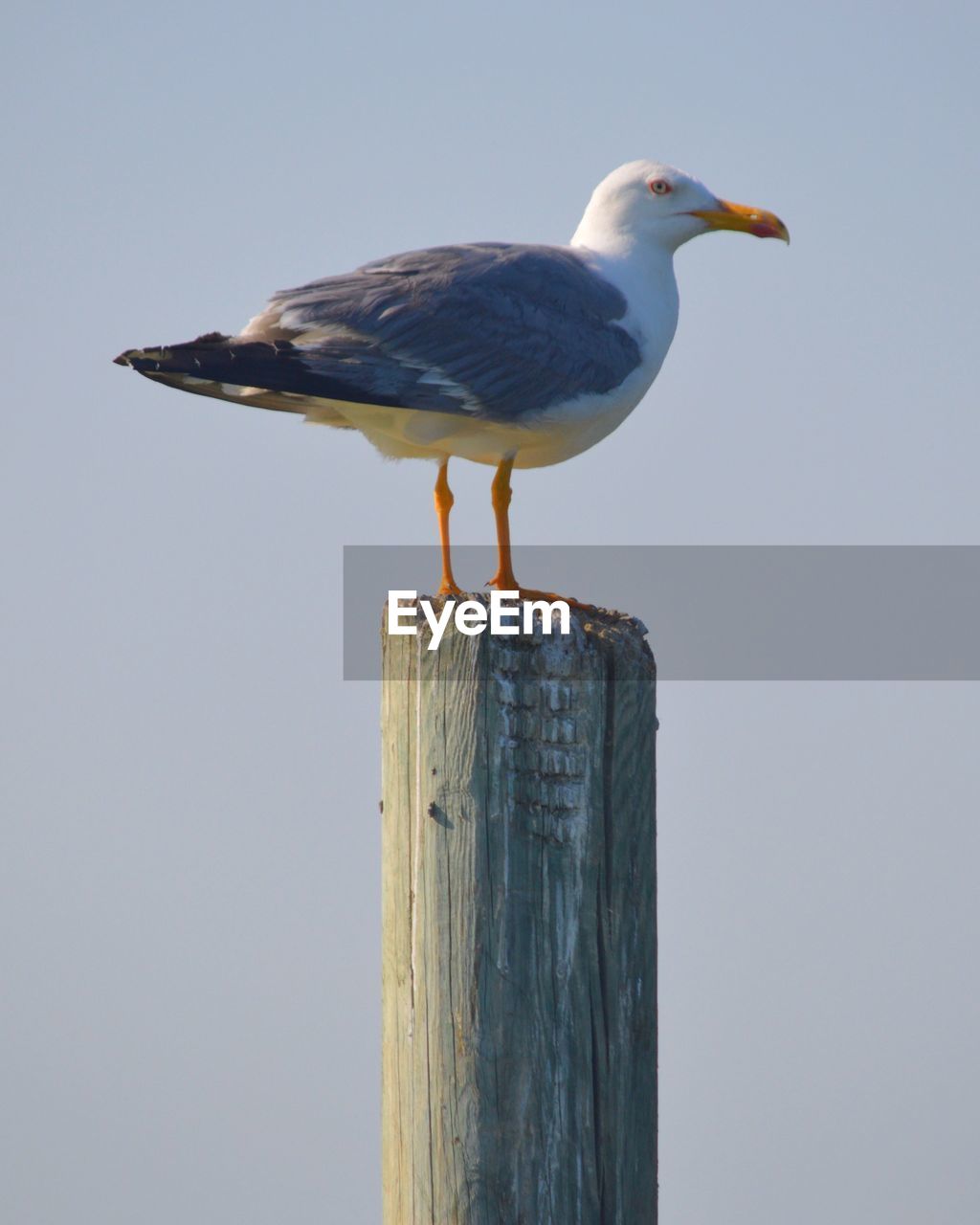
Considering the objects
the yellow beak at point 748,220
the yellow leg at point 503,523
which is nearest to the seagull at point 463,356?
the yellow leg at point 503,523

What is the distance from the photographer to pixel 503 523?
5.73 m

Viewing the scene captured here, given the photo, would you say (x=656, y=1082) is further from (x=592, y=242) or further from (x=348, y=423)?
(x=592, y=242)

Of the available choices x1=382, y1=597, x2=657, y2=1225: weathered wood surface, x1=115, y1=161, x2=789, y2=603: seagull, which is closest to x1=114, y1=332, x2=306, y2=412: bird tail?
x1=115, y1=161, x2=789, y2=603: seagull

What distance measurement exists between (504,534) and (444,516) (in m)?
0.31

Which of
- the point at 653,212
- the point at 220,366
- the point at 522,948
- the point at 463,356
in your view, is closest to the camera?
the point at 522,948

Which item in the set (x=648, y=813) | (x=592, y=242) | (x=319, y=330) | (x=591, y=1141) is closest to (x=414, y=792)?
(x=648, y=813)

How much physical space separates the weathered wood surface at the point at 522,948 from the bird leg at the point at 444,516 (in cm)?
146

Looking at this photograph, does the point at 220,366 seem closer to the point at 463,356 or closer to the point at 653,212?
the point at 463,356

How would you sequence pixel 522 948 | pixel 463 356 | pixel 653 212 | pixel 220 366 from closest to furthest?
pixel 522 948 < pixel 220 366 < pixel 463 356 < pixel 653 212

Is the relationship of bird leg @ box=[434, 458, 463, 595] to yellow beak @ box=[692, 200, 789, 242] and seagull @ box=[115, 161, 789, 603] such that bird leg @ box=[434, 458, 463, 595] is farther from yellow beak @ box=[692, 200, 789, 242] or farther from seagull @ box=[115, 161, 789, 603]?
yellow beak @ box=[692, 200, 789, 242]

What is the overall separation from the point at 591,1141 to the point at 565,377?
9.18 ft

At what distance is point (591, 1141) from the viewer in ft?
12.4

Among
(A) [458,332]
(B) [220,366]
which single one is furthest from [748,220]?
(B) [220,366]

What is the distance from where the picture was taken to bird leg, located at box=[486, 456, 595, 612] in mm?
5539
